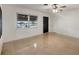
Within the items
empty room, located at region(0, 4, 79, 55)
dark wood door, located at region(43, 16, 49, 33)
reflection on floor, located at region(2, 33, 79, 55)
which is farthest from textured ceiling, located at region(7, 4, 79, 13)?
reflection on floor, located at region(2, 33, 79, 55)

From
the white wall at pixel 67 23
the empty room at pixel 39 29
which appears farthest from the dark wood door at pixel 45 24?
the white wall at pixel 67 23

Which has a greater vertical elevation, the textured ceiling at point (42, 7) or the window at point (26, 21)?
the textured ceiling at point (42, 7)

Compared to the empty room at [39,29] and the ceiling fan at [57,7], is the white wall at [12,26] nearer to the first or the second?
the empty room at [39,29]

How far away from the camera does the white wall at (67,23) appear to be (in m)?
2.05

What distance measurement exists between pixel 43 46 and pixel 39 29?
0.32m

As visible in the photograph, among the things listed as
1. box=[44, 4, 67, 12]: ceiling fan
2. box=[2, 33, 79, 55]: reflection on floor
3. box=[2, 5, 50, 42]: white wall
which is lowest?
box=[2, 33, 79, 55]: reflection on floor

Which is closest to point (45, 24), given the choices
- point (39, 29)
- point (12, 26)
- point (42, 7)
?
point (39, 29)

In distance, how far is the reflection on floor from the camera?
6.47 ft

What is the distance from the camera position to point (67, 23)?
213 cm

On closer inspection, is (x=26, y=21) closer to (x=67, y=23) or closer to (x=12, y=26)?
(x=12, y=26)

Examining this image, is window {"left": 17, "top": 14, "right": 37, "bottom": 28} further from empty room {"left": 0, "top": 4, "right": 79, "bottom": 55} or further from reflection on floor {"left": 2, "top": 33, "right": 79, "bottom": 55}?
reflection on floor {"left": 2, "top": 33, "right": 79, "bottom": 55}
